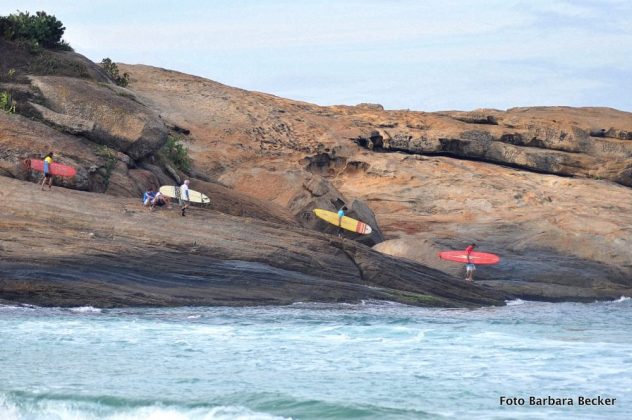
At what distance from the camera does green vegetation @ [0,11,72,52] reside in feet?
127

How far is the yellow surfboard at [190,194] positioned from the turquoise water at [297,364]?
627 cm

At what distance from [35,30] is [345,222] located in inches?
499

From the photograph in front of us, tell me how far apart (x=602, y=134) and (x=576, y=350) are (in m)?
31.4

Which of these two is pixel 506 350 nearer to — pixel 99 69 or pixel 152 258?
pixel 152 258

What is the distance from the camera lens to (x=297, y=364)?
2142cm

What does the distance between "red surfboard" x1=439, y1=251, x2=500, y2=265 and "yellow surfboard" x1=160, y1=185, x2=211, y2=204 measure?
8.45 meters

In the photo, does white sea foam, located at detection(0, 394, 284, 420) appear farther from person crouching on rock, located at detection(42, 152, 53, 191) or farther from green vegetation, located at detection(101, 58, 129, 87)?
green vegetation, located at detection(101, 58, 129, 87)

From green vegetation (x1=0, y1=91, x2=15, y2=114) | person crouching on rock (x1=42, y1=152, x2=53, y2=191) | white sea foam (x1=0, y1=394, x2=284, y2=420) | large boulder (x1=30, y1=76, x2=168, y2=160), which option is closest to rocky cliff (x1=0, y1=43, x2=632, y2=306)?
large boulder (x1=30, y1=76, x2=168, y2=160)

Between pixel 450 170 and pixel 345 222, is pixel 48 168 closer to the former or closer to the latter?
pixel 345 222

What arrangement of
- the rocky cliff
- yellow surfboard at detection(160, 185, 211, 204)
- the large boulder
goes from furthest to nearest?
1. the large boulder
2. yellow surfboard at detection(160, 185, 211, 204)
3. the rocky cliff

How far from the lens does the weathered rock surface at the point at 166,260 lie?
85.6ft

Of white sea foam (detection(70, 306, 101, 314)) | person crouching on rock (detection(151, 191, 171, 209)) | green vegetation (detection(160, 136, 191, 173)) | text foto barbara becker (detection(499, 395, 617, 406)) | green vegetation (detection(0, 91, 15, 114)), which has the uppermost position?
green vegetation (detection(0, 91, 15, 114))

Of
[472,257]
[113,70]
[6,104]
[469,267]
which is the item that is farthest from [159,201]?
[113,70]

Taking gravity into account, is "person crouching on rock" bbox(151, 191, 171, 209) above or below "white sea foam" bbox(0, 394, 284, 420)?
above
